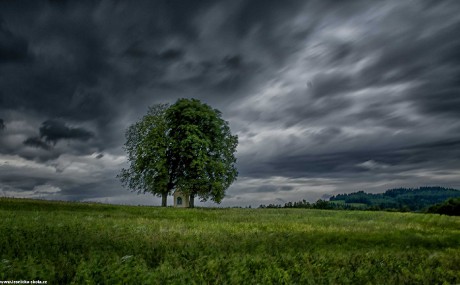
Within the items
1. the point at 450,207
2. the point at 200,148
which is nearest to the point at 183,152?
the point at 200,148

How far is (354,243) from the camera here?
14266mm

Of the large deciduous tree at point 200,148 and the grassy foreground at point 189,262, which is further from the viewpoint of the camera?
the large deciduous tree at point 200,148

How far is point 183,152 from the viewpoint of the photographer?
45406 mm

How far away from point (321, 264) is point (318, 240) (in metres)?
5.67

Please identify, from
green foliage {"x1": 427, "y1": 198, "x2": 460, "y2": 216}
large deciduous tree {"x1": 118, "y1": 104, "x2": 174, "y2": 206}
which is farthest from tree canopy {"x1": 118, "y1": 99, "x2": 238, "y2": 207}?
green foliage {"x1": 427, "y1": 198, "x2": 460, "y2": 216}

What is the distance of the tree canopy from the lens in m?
45.2

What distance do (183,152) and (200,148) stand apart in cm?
220

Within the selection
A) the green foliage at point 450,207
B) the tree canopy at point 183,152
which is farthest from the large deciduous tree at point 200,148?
the green foliage at point 450,207

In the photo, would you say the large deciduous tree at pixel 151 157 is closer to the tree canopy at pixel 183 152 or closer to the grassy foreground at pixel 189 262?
the tree canopy at pixel 183 152

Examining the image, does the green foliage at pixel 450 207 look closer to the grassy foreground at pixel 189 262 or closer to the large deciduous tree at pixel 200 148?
the large deciduous tree at pixel 200 148

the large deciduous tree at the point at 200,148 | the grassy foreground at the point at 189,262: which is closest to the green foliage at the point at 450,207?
the large deciduous tree at the point at 200,148

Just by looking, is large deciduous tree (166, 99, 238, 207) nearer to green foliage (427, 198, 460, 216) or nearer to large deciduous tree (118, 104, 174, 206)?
large deciduous tree (118, 104, 174, 206)

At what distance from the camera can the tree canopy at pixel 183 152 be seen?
45.2 meters

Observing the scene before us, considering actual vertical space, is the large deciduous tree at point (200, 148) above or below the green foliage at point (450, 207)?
above
